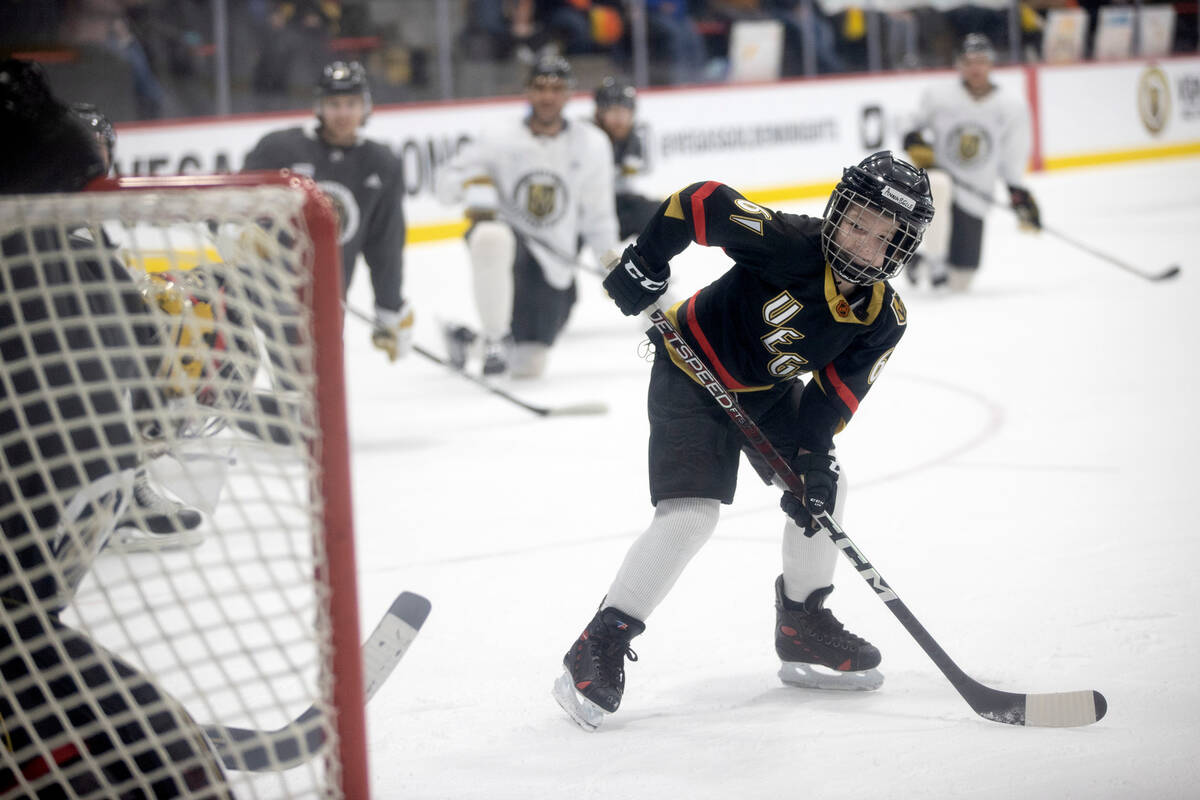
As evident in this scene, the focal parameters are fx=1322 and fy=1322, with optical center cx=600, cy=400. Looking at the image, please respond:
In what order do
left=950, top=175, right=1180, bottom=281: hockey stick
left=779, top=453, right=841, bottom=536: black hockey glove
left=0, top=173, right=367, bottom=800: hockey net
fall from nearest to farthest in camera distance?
left=0, top=173, right=367, bottom=800: hockey net → left=779, top=453, right=841, bottom=536: black hockey glove → left=950, top=175, right=1180, bottom=281: hockey stick

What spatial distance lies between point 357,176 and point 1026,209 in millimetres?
3046

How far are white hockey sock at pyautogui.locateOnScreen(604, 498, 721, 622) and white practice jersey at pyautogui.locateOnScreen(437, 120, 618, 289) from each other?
2.82m

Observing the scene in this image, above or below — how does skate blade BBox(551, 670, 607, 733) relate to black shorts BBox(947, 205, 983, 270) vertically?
below

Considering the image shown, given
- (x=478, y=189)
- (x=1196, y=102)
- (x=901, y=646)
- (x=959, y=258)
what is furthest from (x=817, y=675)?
(x=1196, y=102)

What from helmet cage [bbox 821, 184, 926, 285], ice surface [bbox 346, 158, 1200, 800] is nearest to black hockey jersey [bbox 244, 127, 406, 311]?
ice surface [bbox 346, 158, 1200, 800]

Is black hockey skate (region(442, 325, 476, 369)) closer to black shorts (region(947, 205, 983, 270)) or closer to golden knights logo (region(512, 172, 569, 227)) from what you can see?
golden knights logo (region(512, 172, 569, 227))

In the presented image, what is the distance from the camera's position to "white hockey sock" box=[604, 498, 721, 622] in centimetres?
183

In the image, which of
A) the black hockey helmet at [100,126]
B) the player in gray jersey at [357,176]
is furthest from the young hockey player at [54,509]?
the player in gray jersey at [357,176]

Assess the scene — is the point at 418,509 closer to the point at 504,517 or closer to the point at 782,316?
the point at 504,517

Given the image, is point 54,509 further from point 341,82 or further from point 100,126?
point 341,82

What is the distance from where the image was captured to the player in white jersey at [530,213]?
14.6 feet

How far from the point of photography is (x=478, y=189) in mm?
4480

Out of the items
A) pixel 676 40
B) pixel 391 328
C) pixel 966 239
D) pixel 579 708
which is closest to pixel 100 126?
pixel 391 328

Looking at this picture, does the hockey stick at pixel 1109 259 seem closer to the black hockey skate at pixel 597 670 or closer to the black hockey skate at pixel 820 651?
Result: the black hockey skate at pixel 820 651
